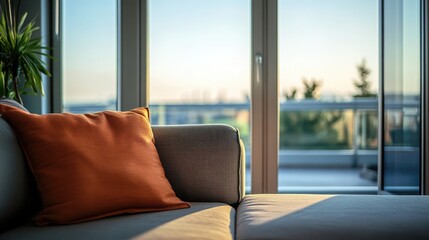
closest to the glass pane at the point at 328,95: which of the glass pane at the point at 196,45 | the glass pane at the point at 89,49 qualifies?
the glass pane at the point at 196,45

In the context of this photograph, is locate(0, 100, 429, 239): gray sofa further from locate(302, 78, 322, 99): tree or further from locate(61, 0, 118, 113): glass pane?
locate(302, 78, 322, 99): tree

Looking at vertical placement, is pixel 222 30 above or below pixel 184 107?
above

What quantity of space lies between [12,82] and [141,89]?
0.86 meters

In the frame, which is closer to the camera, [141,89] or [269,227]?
[269,227]

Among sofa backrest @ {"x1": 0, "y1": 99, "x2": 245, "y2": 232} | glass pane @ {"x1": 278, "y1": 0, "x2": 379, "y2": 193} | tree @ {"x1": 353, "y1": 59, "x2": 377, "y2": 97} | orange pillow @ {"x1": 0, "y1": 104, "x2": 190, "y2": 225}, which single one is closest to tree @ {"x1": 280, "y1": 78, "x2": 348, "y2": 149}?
glass pane @ {"x1": 278, "y1": 0, "x2": 379, "y2": 193}

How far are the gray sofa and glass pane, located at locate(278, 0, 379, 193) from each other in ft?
6.71

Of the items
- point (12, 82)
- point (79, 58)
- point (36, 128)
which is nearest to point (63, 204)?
point (36, 128)

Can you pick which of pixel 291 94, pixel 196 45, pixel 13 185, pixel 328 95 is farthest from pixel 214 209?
pixel 328 95

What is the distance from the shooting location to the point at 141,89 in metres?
3.30

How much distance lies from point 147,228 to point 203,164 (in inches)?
22.1

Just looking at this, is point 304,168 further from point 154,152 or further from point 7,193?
point 7,193

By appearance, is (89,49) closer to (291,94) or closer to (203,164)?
(203,164)

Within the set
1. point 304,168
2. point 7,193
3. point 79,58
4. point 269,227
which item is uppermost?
point 79,58

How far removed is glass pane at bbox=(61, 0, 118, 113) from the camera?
339cm
